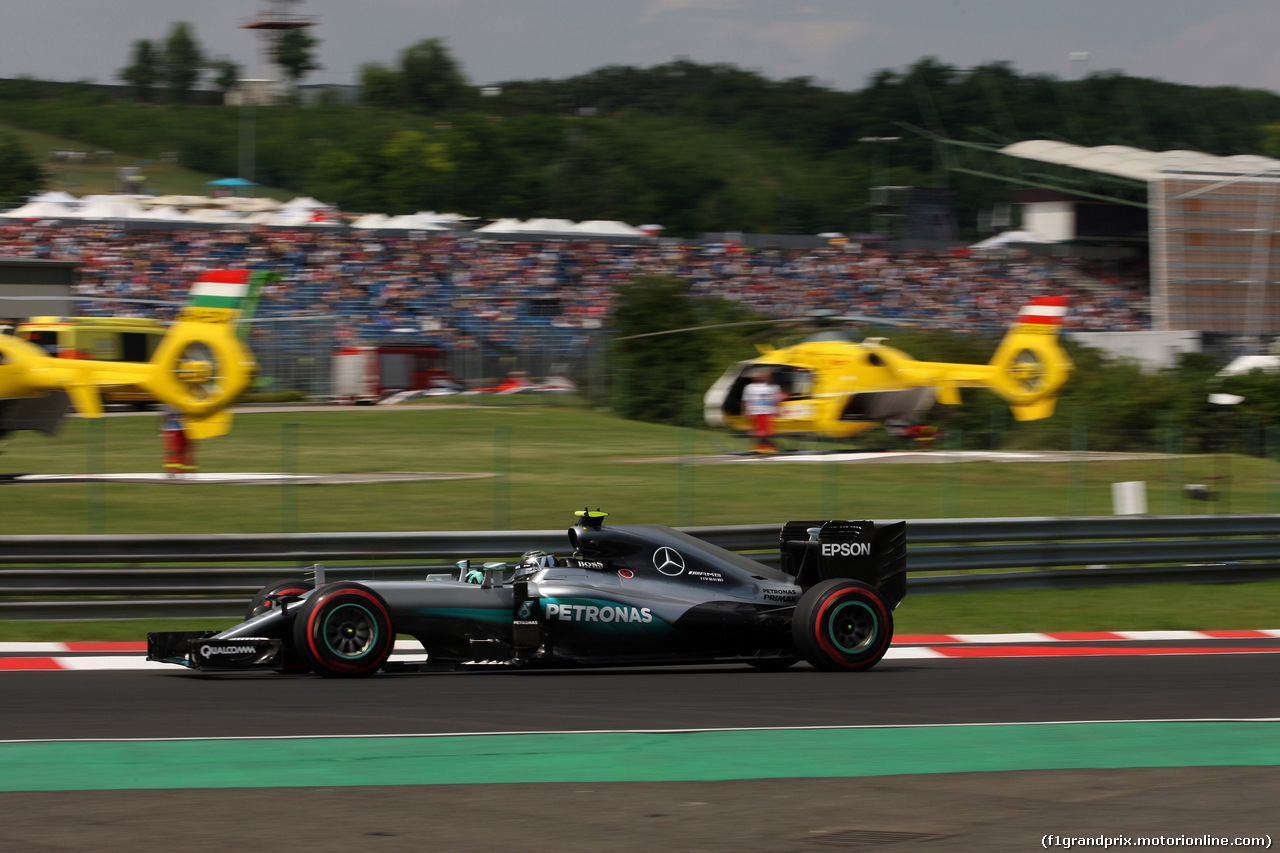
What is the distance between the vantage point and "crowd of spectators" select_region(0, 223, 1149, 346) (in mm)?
32906

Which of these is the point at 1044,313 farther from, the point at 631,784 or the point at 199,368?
the point at 631,784

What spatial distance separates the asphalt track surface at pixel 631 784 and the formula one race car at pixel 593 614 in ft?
0.53

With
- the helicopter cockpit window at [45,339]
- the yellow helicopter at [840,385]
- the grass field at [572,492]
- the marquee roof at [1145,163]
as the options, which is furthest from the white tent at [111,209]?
the marquee roof at [1145,163]

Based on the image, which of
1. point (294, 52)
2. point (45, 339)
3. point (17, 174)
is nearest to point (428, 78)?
point (294, 52)

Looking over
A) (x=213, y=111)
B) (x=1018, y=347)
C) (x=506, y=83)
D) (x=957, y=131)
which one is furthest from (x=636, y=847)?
(x=506, y=83)

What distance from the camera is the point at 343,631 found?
27.4 feet

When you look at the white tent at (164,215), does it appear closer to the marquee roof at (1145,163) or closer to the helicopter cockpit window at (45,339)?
the helicopter cockpit window at (45,339)

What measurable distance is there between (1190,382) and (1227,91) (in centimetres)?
6438

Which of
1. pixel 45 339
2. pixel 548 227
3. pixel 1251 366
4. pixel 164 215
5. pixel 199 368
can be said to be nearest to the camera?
pixel 199 368

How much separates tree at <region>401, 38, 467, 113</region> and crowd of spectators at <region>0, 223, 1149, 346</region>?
81.2 metres

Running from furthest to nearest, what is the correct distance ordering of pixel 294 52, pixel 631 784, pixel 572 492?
1. pixel 294 52
2. pixel 572 492
3. pixel 631 784

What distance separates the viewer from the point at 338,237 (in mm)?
35844

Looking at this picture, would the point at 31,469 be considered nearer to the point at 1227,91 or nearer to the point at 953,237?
the point at 953,237

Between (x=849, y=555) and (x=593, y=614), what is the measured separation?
5.93 feet
